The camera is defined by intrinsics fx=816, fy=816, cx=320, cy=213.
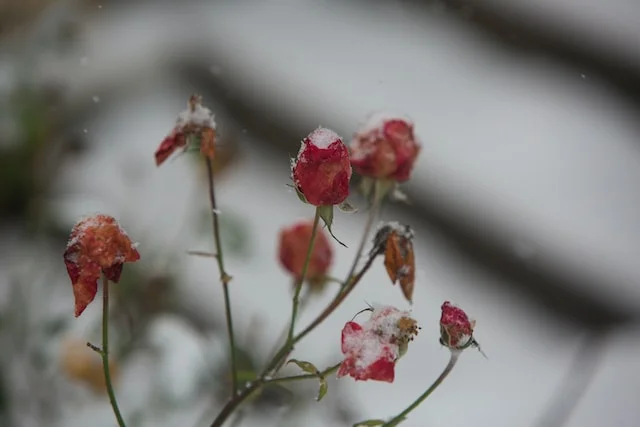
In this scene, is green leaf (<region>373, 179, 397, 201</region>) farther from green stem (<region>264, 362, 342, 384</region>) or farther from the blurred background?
the blurred background

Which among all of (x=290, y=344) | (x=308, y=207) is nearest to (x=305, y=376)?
(x=290, y=344)

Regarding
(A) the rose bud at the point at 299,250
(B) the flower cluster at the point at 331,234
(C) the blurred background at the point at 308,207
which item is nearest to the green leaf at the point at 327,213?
(B) the flower cluster at the point at 331,234

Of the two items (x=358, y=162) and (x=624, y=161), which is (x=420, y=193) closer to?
(x=624, y=161)

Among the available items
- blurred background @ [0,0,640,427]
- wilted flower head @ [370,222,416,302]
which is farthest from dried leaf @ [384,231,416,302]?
blurred background @ [0,0,640,427]

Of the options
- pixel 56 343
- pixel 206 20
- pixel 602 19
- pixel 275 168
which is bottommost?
pixel 56 343

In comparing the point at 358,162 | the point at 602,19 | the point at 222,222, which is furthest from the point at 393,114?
the point at 602,19
